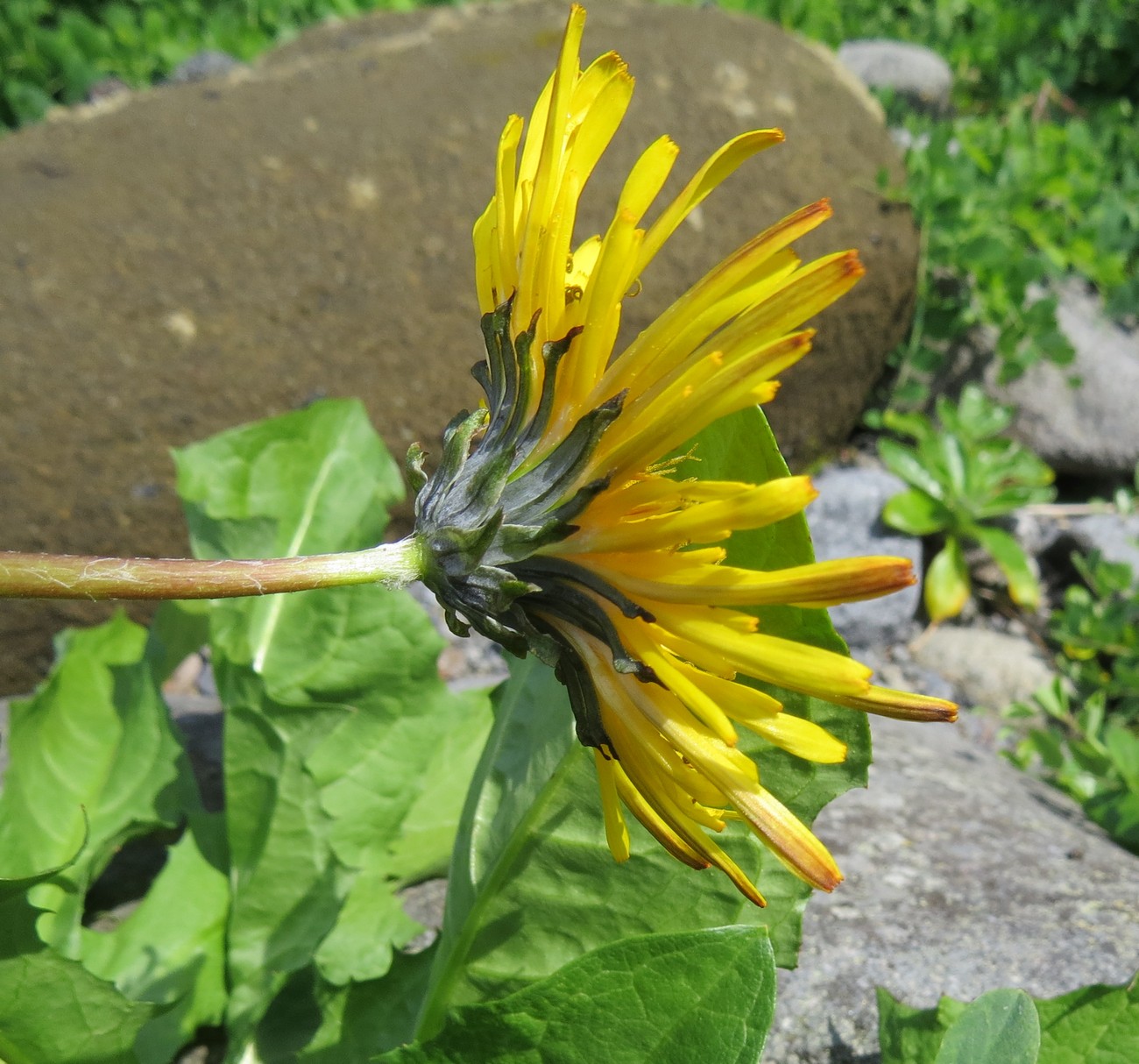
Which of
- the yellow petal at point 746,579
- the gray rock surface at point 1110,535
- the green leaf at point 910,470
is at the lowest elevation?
the gray rock surface at point 1110,535

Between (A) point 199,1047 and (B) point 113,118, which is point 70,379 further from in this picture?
(A) point 199,1047

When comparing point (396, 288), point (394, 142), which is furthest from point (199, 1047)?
point (394, 142)

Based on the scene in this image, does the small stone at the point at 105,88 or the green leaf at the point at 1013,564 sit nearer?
the green leaf at the point at 1013,564

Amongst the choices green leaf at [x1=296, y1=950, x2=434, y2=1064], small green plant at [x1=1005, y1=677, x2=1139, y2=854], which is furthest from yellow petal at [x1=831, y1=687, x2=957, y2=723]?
small green plant at [x1=1005, y1=677, x2=1139, y2=854]

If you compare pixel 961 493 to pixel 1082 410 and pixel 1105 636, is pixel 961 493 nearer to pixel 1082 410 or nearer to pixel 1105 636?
pixel 1105 636

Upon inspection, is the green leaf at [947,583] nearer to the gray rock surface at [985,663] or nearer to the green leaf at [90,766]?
the gray rock surface at [985,663]

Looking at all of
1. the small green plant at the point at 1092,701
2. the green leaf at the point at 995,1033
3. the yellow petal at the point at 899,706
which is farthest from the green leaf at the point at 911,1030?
the small green plant at the point at 1092,701

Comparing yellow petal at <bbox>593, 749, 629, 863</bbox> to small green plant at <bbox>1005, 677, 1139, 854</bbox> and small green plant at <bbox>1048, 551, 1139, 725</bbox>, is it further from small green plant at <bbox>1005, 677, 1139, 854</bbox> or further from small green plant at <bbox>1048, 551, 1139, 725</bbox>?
small green plant at <bbox>1048, 551, 1139, 725</bbox>
